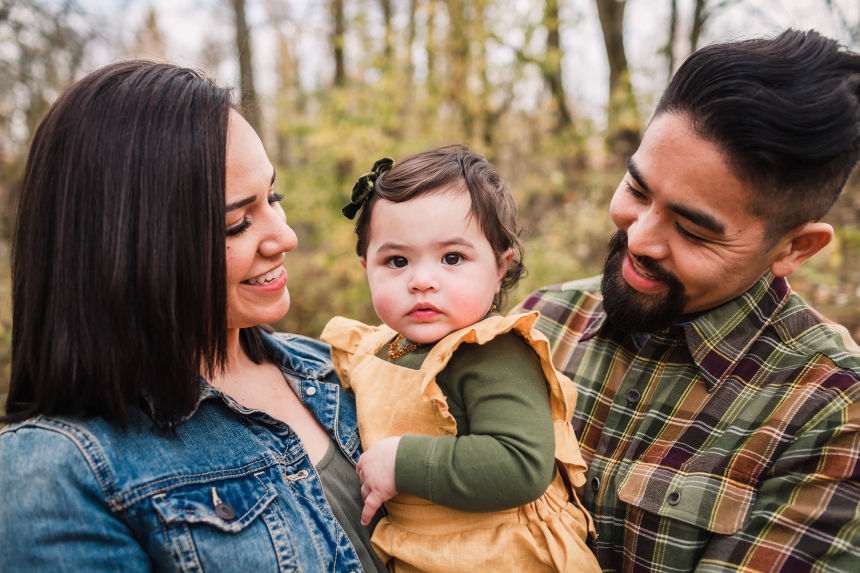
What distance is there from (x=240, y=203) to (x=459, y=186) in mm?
628

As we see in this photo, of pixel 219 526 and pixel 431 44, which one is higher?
pixel 431 44

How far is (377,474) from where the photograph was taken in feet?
5.23

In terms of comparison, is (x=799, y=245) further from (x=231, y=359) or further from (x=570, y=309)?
(x=231, y=359)

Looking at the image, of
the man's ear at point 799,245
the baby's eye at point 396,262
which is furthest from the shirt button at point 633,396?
the baby's eye at point 396,262

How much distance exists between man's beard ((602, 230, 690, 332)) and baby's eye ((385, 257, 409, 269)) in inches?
27.7

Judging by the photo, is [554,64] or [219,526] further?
[554,64]

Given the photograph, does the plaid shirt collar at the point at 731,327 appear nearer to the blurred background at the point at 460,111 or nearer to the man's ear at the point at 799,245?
the man's ear at the point at 799,245

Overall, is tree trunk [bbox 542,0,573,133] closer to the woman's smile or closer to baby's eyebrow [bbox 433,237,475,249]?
baby's eyebrow [bbox 433,237,475,249]

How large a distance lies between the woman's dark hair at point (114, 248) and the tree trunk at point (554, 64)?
558 centimetres

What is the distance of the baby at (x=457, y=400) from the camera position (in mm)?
1545

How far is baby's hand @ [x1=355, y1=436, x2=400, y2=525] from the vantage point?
158 centimetres

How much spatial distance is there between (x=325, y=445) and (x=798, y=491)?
129 centimetres

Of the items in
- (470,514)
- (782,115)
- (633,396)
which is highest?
(782,115)

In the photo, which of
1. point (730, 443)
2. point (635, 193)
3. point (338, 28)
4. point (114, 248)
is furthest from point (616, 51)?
point (114, 248)
